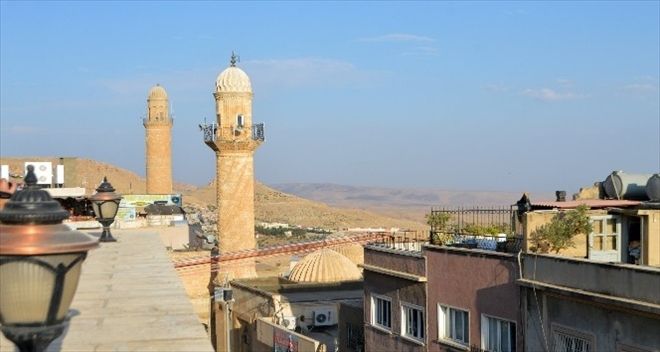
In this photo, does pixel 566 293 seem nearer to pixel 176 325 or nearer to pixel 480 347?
pixel 480 347

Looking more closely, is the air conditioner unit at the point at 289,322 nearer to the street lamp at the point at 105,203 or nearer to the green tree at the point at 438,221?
the green tree at the point at 438,221

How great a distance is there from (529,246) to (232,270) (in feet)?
69.3

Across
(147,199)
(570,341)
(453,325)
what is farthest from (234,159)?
(570,341)

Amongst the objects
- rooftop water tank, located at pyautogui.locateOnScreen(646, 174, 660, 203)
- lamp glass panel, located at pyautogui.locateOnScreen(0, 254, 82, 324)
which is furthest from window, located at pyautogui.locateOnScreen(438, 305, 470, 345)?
lamp glass panel, located at pyautogui.locateOnScreen(0, 254, 82, 324)

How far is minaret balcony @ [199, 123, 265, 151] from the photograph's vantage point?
35656 millimetres

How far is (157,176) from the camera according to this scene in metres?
59.2

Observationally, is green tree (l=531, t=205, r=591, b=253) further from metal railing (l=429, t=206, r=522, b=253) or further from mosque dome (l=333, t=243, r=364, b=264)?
mosque dome (l=333, t=243, r=364, b=264)

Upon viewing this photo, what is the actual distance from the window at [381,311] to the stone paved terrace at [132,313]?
10.9 meters

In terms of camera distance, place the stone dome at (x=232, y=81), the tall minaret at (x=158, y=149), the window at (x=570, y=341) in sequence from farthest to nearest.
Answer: the tall minaret at (x=158, y=149), the stone dome at (x=232, y=81), the window at (x=570, y=341)

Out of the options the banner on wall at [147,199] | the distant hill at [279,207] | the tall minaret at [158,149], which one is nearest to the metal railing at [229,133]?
the banner on wall at [147,199]

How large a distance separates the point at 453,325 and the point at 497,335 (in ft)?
5.57

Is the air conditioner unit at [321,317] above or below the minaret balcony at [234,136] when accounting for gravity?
below

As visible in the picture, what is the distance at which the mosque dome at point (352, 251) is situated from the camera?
128 ft

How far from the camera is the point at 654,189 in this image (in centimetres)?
1672
